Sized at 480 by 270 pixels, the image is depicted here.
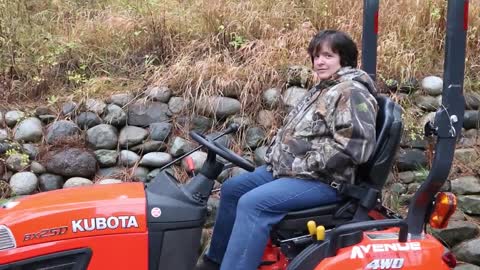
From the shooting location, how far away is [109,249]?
2.80 m

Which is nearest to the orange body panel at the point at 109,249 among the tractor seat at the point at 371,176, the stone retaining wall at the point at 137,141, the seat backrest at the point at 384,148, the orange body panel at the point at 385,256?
the tractor seat at the point at 371,176

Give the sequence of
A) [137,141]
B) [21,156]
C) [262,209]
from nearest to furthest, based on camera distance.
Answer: [262,209], [21,156], [137,141]

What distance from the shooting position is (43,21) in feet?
21.6

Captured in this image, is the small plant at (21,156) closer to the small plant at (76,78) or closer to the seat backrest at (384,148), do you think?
the small plant at (76,78)

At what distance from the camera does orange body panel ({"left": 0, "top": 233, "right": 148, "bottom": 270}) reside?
2.75 meters

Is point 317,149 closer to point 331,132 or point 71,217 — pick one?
point 331,132

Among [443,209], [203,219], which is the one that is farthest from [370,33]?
[203,219]

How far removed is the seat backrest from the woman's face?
1.03 feet

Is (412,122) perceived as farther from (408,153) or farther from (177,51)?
(177,51)

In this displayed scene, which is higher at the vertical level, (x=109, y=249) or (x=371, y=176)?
(x=371, y=176)

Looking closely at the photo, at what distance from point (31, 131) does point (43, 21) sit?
187cm

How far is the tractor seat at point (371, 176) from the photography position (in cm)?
293

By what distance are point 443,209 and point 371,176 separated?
1.10ft

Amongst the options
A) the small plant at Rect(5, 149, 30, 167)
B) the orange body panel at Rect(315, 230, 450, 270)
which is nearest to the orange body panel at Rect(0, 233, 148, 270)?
the orange body panel at Rect(315, 230, 450, 270)
